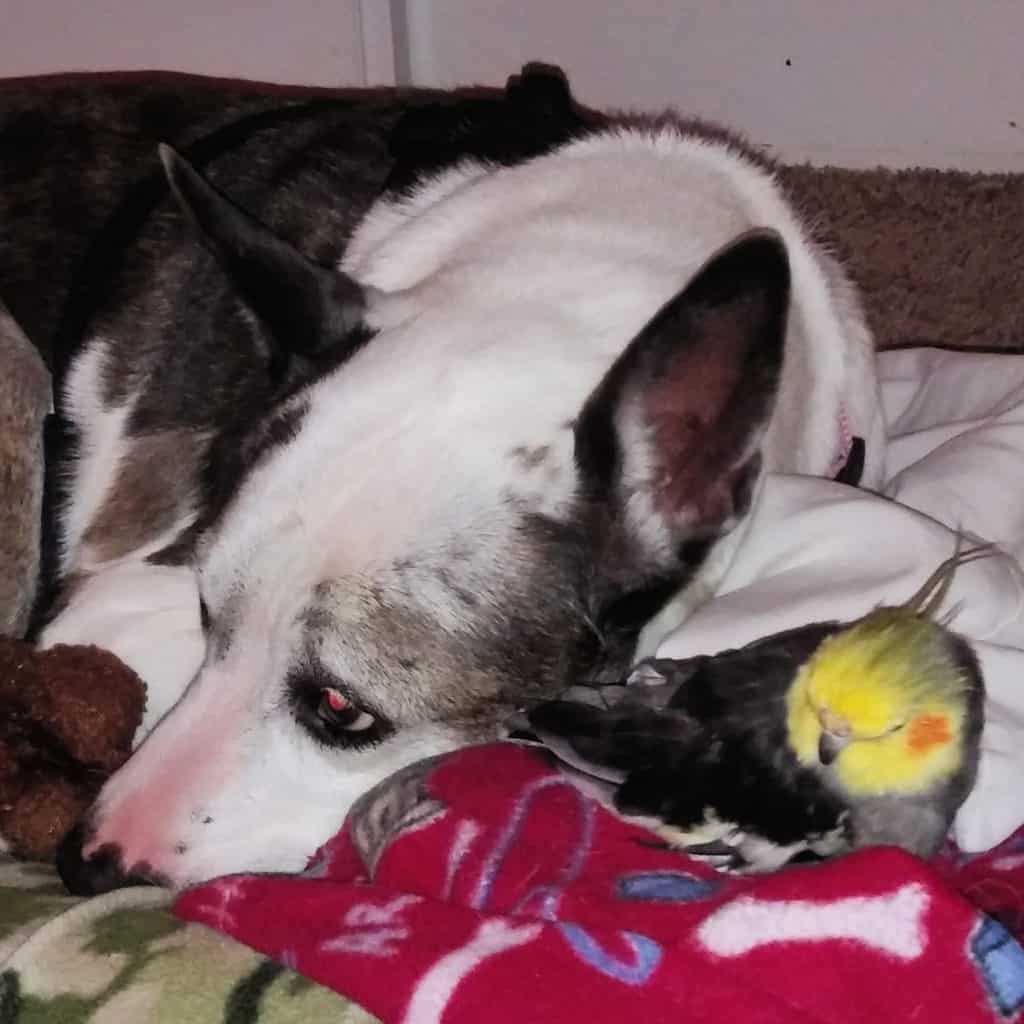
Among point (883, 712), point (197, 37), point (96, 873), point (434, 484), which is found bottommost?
point (96, 873)

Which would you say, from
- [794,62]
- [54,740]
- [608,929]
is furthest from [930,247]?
[608,929]

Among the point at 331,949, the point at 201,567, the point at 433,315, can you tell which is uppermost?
the point at 433,315

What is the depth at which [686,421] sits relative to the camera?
1435 millimetres

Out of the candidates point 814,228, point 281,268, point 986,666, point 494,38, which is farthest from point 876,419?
point 494,38

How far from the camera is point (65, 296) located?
210 centimetres

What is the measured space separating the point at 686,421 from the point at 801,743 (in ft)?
1.02

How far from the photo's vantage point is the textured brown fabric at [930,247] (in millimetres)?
2828

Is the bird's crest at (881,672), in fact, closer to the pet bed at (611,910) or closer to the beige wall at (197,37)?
the pet bed at (611,910)

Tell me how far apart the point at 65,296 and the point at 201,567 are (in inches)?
27.5

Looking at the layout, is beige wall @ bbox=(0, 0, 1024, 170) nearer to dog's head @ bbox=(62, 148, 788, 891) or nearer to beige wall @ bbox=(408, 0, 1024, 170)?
beige wall @ bbox=(408, 0, 1024, 170)

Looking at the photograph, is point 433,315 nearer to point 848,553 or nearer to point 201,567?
point 201,567

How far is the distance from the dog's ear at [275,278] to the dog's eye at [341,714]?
1.19 feet

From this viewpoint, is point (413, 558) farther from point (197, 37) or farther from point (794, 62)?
point (197, 37)

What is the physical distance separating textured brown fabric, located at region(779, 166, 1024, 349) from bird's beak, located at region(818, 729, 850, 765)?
5.37ft
